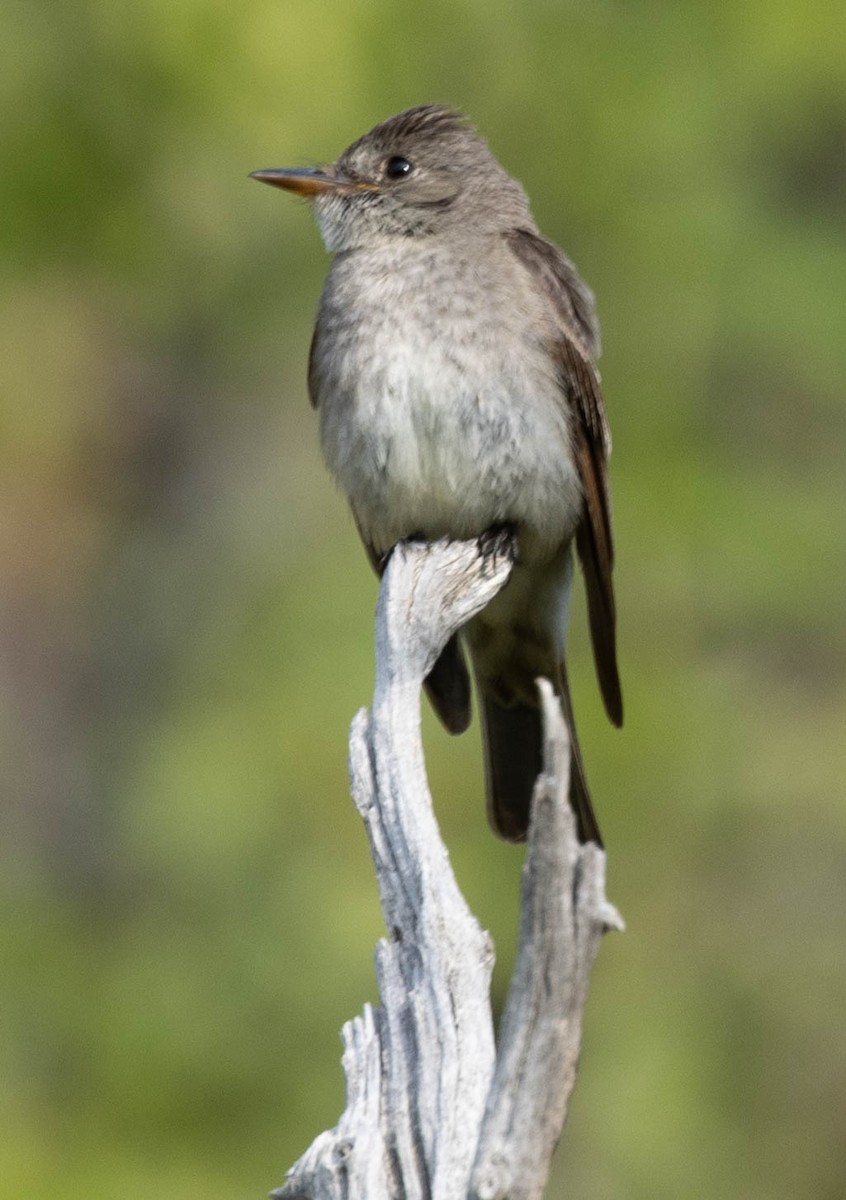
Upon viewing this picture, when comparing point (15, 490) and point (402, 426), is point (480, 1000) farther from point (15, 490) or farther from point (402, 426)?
point (15, 490)

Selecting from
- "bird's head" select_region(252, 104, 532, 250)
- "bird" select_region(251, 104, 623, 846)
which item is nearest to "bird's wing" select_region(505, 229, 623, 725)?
"bird" select_region(251, 104, 623, 846)

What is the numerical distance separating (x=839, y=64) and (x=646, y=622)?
211 centimetres

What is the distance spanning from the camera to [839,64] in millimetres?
6535

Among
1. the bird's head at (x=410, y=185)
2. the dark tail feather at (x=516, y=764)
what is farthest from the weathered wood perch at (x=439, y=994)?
the bird's head at (x=410, y=185)

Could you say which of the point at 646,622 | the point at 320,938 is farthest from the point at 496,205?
the point at 320,938

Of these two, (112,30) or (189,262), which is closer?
(112,30)

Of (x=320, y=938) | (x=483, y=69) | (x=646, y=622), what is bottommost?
(x=320, y=938)

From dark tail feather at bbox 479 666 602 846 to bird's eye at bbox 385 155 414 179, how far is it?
4.37 ft

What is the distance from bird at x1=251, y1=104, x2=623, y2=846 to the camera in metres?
4.24

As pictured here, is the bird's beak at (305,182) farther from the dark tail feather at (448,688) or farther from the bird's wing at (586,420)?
the dark tail feather at (448,688)

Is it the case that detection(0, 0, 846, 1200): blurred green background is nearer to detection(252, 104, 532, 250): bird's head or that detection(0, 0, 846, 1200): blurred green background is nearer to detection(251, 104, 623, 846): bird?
detection(251, 104, 623, 846): bird

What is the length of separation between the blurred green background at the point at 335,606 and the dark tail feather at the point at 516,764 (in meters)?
0.57

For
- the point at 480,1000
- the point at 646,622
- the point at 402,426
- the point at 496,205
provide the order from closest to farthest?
the point at 480,1000, the point at 402,426, the point at 496,205, the point at 646,622

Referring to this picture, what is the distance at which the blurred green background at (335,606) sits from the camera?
5.36 m
